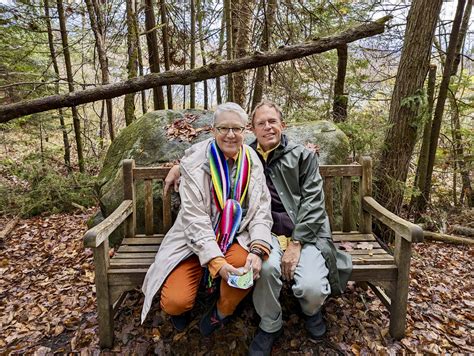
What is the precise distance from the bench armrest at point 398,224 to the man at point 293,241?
486 millimetres

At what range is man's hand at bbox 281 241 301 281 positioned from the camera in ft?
8.13

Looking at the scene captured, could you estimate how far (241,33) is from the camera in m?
6.62

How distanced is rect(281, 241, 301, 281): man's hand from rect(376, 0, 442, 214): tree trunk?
8.95ft

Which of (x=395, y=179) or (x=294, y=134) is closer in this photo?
(x=294, y=134)

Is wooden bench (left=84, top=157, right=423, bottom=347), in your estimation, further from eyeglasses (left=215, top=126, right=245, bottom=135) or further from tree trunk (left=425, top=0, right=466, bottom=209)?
tree trunk (left=425, top=0, right=466, bottom=209)

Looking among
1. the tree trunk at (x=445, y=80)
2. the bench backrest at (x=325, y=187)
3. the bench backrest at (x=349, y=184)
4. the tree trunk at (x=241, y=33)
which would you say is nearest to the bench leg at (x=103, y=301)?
the bench backrest at (x=325, y=187)

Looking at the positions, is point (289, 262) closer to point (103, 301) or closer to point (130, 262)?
point (130, 262)

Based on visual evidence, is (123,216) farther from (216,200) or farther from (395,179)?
(395,179)


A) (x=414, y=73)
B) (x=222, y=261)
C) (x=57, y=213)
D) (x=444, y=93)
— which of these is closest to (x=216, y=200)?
(x=222, y=261)

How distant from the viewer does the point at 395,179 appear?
466 centimetres

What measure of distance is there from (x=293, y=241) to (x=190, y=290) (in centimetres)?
88

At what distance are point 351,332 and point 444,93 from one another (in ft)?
15.2

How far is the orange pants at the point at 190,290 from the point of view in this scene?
2.35 m

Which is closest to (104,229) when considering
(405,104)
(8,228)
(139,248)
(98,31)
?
(139,248)
